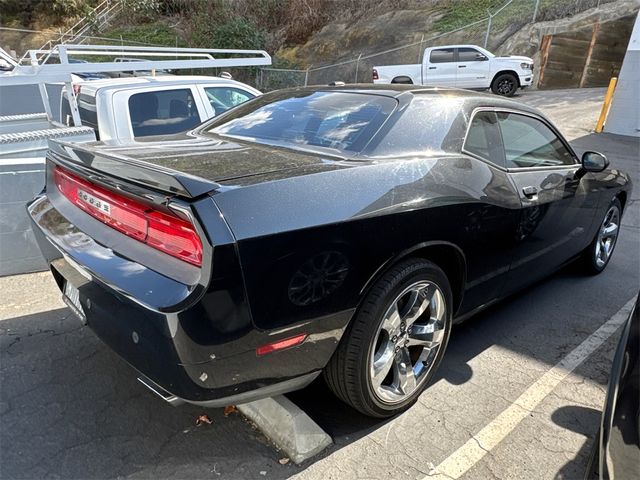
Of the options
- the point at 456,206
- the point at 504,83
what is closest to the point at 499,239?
the point at 456,206

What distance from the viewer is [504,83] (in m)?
15.6

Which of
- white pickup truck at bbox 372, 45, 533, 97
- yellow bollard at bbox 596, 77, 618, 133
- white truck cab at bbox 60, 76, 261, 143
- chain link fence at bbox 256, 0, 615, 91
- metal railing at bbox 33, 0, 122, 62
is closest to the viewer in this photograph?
white truck cab at bbox 60, 76, 261, 143

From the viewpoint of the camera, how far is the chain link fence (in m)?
18.7

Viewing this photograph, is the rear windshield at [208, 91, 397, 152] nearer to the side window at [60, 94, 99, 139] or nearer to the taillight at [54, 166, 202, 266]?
the taillight at [54, 166, 202, 266]

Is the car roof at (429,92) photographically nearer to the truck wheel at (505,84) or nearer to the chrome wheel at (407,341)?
the chrome wheel at (407,341)

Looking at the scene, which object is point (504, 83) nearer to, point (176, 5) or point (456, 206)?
point (456, 206)

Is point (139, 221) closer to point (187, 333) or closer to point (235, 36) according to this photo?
point (187, 333)

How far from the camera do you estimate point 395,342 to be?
247 centimetres

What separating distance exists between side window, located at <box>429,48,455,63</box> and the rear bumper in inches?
611

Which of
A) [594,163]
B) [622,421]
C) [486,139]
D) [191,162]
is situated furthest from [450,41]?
[622,421]

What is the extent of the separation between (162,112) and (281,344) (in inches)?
160

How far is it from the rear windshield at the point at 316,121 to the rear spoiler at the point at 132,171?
0.87 metres

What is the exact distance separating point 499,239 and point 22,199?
379 cm

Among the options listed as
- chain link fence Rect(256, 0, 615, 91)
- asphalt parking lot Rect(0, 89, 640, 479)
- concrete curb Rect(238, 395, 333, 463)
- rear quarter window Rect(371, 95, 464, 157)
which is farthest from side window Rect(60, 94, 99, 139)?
chain link fence Rect(256, 0, 615, 91)
